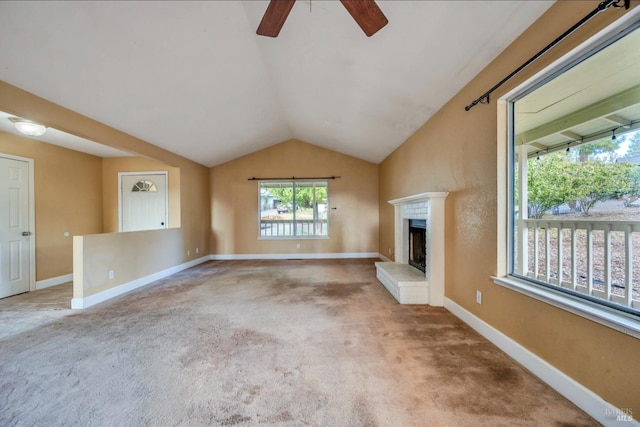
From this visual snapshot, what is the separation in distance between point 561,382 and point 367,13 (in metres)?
2.59

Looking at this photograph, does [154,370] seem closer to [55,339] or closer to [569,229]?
[55,339]

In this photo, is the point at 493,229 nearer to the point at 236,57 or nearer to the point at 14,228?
the point at 236,57

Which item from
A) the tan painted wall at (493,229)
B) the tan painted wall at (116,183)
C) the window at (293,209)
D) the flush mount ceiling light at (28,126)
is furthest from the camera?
the window at (293,209)

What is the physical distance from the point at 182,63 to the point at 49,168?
11.6 ft

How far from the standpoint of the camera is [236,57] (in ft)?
9.61

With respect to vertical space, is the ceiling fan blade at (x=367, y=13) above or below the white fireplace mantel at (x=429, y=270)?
above

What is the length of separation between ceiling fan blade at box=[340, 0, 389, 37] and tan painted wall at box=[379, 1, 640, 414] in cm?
117

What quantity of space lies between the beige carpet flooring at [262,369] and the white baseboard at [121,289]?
208mm

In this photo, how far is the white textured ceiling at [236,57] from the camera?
1.93 meters

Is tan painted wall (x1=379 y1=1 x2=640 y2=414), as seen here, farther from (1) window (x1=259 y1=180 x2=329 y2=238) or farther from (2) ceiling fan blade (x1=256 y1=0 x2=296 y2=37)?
(1) window (x1=259 y1=180 x2=329 y2=238)

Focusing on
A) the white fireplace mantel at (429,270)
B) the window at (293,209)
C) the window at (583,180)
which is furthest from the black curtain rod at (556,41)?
the window at (293,209)

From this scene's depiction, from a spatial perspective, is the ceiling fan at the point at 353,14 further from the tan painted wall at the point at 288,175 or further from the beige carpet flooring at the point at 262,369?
the tan painted wall at the point at 288,175

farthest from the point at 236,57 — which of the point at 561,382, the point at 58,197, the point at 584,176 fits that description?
the point at 58,197

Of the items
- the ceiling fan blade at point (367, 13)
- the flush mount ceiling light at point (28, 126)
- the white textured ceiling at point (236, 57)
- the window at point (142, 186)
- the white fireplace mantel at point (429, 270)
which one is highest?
the white textured ceiling at point (236, 57)
